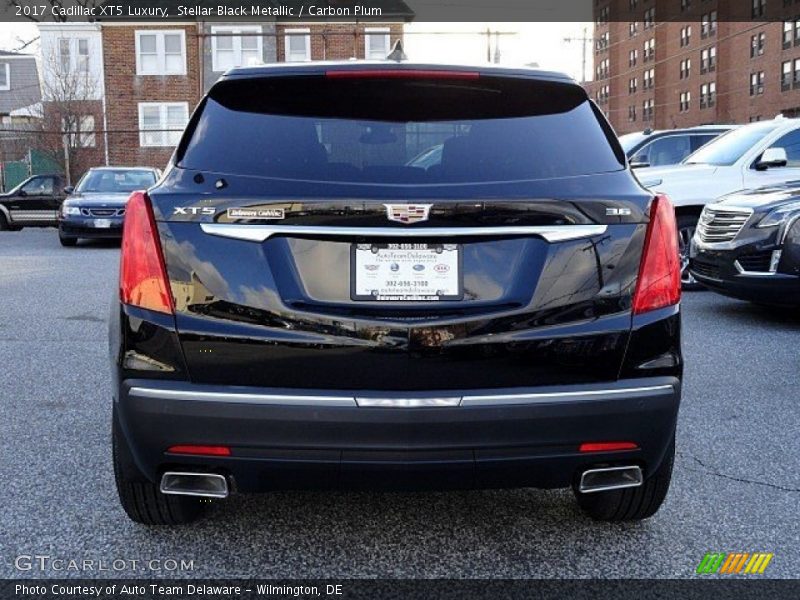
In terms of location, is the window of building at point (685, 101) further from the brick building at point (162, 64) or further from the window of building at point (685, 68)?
the brick building at point (162, 64)

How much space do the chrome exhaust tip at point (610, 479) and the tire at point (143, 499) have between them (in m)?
1.47

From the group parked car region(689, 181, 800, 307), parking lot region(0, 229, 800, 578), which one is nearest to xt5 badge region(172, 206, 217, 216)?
parking lot region(0, 229, 800, 578)

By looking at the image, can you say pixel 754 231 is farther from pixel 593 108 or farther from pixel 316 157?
pixel 316 157

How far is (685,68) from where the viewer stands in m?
69.2

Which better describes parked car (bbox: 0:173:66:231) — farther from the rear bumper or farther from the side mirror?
the rear bumper

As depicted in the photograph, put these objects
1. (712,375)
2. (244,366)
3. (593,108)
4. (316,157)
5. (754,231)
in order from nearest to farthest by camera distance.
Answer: (244,366) < (316,157) < (593,108) < (712,375) < (754,231)

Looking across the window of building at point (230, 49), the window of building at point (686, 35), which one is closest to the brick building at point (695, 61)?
the window of building at point (686, 35)

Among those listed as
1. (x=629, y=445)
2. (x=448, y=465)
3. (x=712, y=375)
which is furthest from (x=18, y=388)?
(x=712, y=375)

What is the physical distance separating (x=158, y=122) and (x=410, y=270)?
35054mm

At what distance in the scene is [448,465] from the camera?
8.83ft

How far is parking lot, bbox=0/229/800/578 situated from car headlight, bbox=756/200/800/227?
2.75 metres

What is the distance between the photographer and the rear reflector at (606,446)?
2.74 meters

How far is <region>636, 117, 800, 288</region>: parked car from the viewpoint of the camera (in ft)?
32.6

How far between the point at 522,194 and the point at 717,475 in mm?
2024
